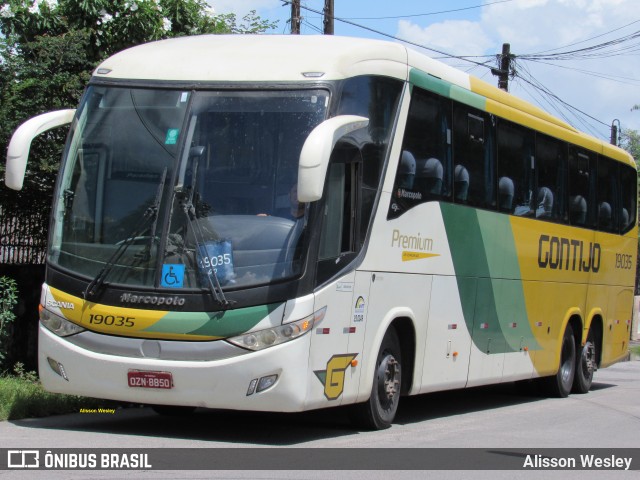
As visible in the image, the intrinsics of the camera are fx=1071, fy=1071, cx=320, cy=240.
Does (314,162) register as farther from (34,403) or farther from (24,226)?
(24,226)

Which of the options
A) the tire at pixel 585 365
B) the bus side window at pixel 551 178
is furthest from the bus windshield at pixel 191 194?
the tire at pixel 585 365

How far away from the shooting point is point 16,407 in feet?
35.2

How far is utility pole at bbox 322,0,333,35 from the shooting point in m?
24.4

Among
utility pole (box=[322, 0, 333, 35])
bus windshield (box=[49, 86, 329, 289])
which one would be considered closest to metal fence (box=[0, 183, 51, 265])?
bus windshield (box=[49, 86, 329, 289])

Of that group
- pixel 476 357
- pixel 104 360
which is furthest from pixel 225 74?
pixel 476 357

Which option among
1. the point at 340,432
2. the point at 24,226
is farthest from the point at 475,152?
the point at 24,226

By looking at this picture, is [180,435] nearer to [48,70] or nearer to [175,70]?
[175,70]

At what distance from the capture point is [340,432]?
34.7ft

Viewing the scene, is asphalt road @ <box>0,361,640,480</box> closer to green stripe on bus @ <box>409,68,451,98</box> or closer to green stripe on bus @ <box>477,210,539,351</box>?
green stripe on bus @ <box>477,210,539,351</box>

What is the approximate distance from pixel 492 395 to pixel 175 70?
8.75 m

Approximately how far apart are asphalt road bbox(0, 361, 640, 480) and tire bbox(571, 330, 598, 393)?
186 centimetres

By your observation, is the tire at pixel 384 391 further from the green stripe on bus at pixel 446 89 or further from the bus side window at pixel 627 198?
the bus side window at pixel 627 198

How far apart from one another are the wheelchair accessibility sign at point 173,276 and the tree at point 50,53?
16.5ft

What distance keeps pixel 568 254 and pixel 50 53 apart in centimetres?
797
